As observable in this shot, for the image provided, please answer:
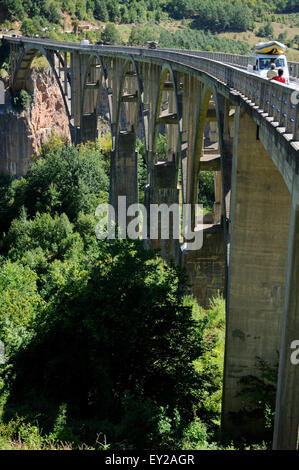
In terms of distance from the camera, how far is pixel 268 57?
16.9m

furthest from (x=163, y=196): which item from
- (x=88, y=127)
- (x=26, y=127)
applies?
(x=26, y=127)

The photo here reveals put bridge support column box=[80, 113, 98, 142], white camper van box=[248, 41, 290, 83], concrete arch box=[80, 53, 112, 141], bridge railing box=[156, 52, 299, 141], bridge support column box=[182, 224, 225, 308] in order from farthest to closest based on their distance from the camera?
bridge support column box=[80, 113, 98, 142] < concrete arch box=[80, 53, 112, 141] < bridge support column box=[182, 224, 225, 308] < white camper van box=[248, 41, 290, 83] < bridge railing box=[156, 52, 299, 141]

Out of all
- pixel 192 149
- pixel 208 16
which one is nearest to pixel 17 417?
pixel 192 149

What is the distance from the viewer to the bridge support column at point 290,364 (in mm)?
7824

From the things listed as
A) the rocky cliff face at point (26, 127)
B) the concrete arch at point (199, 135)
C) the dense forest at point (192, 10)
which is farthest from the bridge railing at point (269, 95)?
the dense forest at point (192, 10)

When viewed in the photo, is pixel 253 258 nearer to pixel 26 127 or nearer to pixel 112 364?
pixel 112 364

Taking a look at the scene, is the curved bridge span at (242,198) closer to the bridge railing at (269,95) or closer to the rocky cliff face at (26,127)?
the bridge railing at (269,95)

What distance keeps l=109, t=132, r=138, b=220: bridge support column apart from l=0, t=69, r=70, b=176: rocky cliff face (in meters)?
22.8

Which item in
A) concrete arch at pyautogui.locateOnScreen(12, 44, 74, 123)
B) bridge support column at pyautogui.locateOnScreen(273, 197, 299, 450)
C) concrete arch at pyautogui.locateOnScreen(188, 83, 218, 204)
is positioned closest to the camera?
bridge support column at pyautogui.locateOnScreen(273, 197, 299, 450)

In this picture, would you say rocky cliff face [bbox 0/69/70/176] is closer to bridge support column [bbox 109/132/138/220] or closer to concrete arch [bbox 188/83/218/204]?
bridge support column [bbox 109/132/138/220]

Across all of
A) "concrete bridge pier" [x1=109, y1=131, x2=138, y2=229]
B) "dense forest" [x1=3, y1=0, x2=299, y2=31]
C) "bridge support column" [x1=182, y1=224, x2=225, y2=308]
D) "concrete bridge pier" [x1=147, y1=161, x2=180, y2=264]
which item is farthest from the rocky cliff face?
"bridge support column" [x1=182, y1=224, x2=225, y2=308]

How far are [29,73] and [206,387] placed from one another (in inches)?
1926

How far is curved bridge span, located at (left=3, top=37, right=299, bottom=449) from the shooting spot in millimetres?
8398

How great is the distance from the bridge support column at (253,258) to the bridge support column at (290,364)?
5430 millimetres
